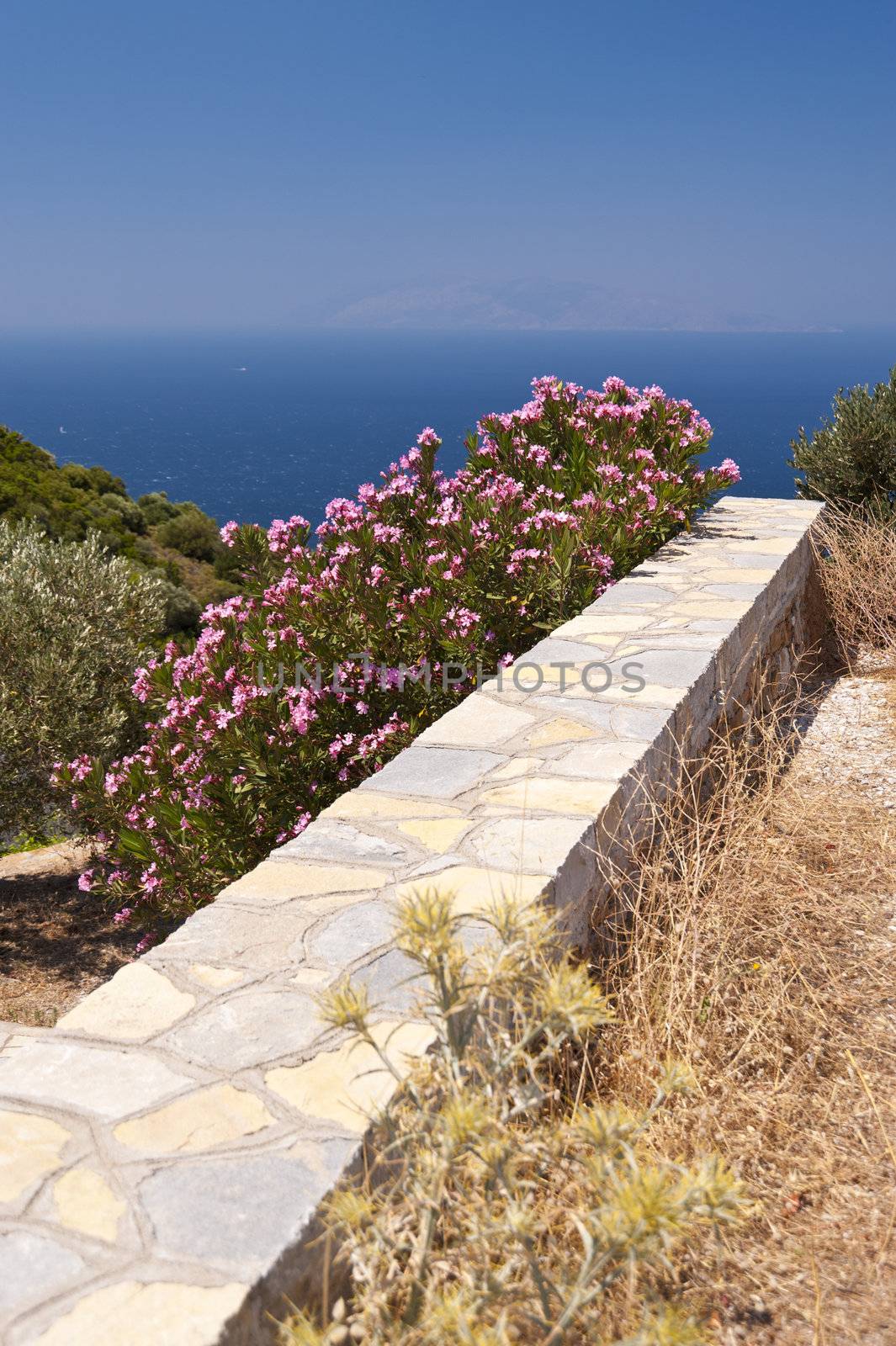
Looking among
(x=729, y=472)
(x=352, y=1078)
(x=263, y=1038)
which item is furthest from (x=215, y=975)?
(x=729, y=472)

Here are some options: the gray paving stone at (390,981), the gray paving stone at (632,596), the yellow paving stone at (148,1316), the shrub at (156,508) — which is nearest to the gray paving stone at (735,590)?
the gray paving stone at (632,596)

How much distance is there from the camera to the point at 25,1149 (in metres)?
1.87

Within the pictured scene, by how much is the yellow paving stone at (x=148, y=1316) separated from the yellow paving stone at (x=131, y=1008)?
2.24 ft

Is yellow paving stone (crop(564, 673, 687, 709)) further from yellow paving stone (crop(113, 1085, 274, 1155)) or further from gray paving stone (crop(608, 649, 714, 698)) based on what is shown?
yellow paving stone (crop(113, 1085, 274, 1155))

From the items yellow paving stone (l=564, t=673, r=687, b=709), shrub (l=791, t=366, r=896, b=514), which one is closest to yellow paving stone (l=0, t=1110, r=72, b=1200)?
yellow paving stone (l=564, t=673, r=687, b=709)

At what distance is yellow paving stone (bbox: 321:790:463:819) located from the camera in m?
3.17

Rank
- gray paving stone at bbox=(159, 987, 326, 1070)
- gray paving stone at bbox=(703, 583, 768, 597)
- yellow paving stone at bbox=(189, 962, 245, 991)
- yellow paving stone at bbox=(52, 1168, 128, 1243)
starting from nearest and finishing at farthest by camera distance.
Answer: yellow paving stone at bbox=(52, 1168, 128, 1243), gray paving stone at bbox=(159, 987, 326, 1070), yellow paving stone at bbox=(189, 962, 245, 991), gray paving stone at bbox=(703, 583, 768, 597)

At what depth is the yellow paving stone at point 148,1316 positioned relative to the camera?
1.46 m

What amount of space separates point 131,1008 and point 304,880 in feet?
2.08

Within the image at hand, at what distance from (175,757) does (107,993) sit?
10.3 feet

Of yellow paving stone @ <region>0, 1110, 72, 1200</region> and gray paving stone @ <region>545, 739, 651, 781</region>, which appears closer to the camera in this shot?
yellow paving stone @ <region>0, 1110, 72, 1200</region>

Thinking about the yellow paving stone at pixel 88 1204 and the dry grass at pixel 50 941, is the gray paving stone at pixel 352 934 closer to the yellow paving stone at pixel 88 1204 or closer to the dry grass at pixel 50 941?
the yellow paving stone at pixel 88 1204

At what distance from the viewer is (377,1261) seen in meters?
1.60

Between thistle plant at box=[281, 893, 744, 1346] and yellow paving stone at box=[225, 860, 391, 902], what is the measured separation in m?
0.76
